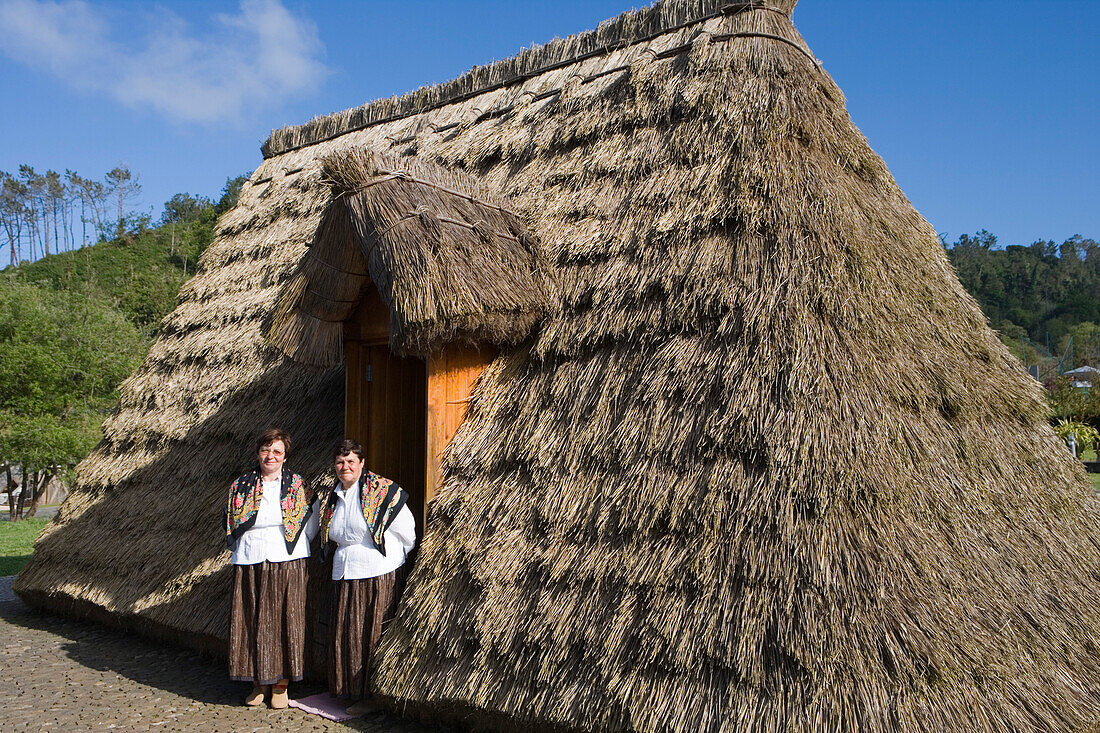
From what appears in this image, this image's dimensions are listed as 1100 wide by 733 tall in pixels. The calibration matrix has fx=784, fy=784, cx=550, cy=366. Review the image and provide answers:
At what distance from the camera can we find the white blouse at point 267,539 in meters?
4.17

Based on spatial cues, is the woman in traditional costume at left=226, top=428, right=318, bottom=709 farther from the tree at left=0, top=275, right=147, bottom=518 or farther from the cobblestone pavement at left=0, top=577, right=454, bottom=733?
the tree at left=0, top=275, right=147, bottom=518

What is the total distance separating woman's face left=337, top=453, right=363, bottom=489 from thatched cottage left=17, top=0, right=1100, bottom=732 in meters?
0.37

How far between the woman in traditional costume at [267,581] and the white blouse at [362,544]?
35cm

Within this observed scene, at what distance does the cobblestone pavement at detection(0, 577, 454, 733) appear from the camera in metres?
3.88

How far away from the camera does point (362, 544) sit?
396 centimetres

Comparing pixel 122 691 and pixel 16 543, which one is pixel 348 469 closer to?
pixel 122 691

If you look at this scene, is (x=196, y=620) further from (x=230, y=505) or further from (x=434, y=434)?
(x=434, y=434)

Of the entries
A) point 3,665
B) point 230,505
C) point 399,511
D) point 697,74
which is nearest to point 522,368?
point 399,511

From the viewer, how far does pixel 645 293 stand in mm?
3857

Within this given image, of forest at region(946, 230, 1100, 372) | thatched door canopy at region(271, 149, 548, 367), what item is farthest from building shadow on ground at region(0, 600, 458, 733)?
forest at region(946, 230, 1100, 372)

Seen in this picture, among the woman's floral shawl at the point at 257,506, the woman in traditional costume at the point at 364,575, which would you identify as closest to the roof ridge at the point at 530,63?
the woman in traditional costume at the point at 364,575

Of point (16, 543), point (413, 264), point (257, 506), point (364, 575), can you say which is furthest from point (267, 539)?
point (16, 543)

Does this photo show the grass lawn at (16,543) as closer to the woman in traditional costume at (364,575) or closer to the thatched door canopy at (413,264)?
the thatched door canopy at (413,264)

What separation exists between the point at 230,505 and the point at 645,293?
249cm
